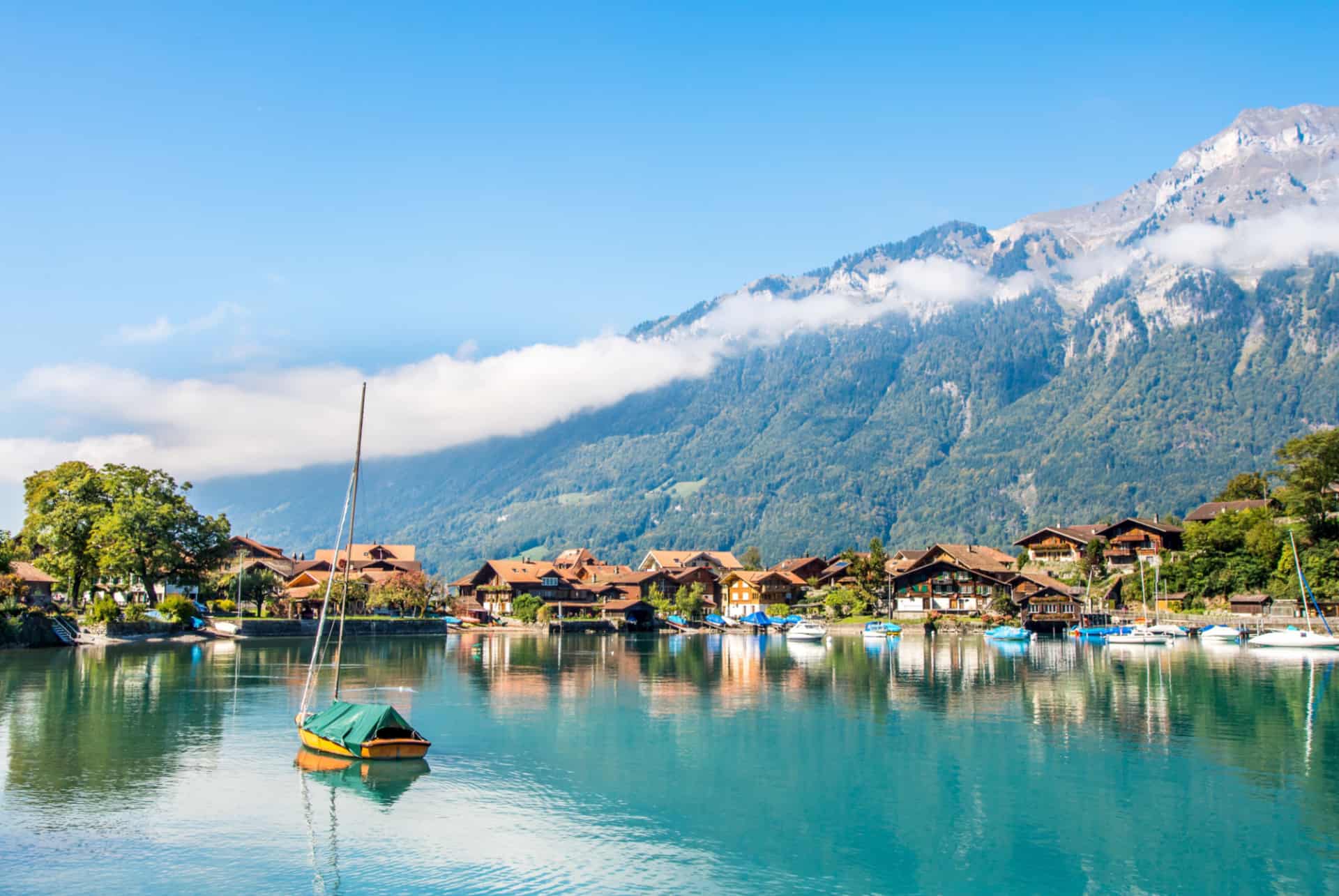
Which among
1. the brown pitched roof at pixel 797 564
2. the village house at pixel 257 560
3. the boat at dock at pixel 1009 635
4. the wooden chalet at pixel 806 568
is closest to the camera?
the boat at dock at pixel 1009 635

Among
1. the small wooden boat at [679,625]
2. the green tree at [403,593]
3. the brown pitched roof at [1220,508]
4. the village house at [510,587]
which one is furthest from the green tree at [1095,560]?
the green tree at [403,593]

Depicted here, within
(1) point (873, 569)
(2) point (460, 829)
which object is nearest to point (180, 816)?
(2) point (460, 829)

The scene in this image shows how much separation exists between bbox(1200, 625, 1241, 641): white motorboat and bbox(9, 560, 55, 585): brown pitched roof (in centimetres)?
11997

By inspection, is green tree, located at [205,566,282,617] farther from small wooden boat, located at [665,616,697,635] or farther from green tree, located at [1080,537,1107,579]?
green tree, located at [1080,537,1107,579]

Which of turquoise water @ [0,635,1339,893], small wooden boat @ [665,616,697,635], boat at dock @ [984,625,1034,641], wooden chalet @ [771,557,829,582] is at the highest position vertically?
wooden chalet @ [771,557,829,582]

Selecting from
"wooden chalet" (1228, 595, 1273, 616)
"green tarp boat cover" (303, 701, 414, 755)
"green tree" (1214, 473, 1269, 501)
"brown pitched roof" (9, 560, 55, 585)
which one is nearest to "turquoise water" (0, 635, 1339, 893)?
"green tarp boat cover" (303, 701, 414, 755)

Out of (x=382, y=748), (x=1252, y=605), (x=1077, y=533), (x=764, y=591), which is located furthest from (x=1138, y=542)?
(x=382, y=748)

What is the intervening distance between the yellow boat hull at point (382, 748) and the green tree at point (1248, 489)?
15639 centimetres

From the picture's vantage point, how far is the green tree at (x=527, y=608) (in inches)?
6088

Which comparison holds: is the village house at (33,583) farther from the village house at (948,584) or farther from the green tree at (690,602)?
the village house at (948,584)

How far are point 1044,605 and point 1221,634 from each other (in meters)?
28.3

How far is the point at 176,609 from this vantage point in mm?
109500

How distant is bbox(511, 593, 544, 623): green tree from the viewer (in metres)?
155

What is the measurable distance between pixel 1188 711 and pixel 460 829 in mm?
39930
